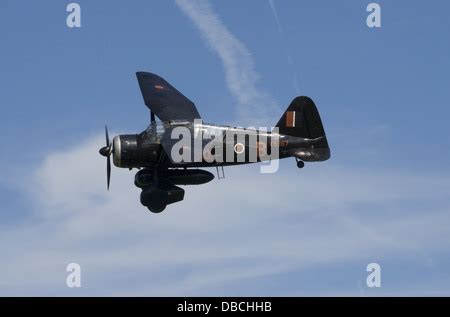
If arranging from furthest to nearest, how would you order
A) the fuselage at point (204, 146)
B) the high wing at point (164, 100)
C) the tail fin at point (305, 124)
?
the high wing at point (164, 100)
the tail fin at point (305, 124)
the fuselage at point (204, 146)

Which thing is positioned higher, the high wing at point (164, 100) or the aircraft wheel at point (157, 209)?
the high wing at point (164, 100)

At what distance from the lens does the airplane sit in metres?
41.4

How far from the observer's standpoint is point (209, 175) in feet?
139

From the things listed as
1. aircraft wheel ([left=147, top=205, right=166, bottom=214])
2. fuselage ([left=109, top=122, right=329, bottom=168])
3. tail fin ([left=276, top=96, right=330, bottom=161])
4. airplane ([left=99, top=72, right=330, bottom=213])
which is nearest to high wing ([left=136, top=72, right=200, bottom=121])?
airplane ([left=99, top=72, right=330, bottom=213])

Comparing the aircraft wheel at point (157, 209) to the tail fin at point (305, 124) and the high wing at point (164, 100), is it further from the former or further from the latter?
the tail fin at point (305, 124)

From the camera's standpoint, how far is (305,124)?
43.4 m

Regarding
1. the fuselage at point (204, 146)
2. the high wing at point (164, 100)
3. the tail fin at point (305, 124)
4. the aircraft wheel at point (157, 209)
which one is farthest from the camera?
the high wing at point (164, 100)

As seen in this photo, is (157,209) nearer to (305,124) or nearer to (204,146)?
(204,146)

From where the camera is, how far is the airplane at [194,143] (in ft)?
136

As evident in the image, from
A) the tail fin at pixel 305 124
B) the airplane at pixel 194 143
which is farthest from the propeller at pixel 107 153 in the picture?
the tail fin at pixel 305 124
